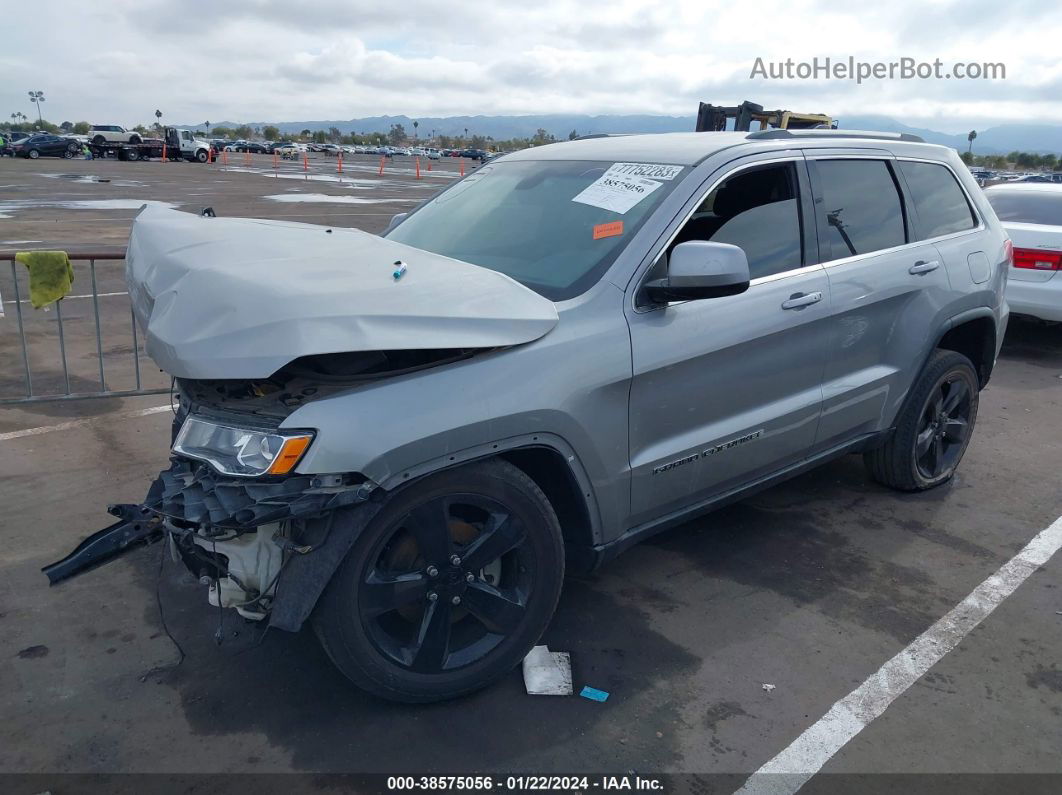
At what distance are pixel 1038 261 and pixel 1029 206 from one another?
0.95 metres

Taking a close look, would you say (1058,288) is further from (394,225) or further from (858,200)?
(394,225)

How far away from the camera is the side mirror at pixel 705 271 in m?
3.13

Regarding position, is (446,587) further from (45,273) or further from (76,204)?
(76,204)

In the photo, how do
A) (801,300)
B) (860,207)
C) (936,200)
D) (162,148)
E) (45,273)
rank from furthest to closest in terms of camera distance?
(162,148), (45,273), (936,200), (860,207), (801,300)

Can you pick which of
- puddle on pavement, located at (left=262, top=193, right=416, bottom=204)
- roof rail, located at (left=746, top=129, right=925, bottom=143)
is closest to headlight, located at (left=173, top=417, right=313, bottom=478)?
Answer: roof rail, located at (left=746, top=129, right=925, bottom=143)

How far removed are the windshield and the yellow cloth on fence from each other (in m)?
2.81

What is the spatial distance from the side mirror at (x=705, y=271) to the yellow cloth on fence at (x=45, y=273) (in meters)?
4.42

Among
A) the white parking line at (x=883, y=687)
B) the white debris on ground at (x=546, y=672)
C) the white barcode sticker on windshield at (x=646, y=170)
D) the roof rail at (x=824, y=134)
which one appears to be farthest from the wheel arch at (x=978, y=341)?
the white debris on ground at (x=546, y=672)

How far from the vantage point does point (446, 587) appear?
116 inches

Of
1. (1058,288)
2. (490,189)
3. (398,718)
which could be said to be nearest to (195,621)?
(398,718)

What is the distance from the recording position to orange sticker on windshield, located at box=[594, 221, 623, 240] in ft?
11.3

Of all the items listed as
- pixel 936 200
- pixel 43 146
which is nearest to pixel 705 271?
pixel 936 200

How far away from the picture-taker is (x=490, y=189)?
Answer: 13.9 ft

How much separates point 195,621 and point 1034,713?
3237 millimetres
